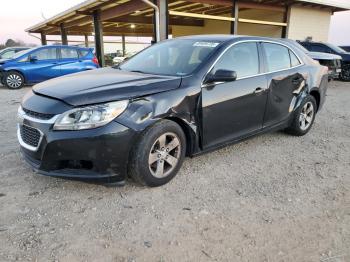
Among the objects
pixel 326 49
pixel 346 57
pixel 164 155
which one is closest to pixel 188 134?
pixel 164 155

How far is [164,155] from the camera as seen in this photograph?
334 cm

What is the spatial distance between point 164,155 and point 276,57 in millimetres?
2348

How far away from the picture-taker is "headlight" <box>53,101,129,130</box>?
2854 mm

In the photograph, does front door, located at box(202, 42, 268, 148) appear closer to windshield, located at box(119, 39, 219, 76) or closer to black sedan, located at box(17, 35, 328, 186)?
black sedan, located at box(17, 35, 328, 186)

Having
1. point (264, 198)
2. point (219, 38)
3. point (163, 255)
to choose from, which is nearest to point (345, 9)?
point (219, 38)

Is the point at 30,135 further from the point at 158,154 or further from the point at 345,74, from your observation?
the point at 345,74

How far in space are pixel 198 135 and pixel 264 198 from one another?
0.96 m

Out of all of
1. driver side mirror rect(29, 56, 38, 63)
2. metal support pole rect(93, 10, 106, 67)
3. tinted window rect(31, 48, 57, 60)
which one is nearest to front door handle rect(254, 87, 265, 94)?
tinted window rect(31, 48, 57, 60)

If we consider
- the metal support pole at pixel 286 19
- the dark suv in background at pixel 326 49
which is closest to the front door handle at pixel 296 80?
the dark suv in background at pixel 326 49

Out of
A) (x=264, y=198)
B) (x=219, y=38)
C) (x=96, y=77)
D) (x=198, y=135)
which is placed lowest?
(x=264, y=198)

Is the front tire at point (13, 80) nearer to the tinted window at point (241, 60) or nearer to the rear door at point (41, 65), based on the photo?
the rear door at point (41, 65)

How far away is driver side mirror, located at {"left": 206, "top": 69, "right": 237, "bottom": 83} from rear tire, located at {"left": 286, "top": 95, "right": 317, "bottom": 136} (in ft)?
6.16

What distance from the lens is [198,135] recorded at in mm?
3549

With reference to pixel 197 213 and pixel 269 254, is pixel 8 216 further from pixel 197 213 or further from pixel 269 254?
pixel 269 254
